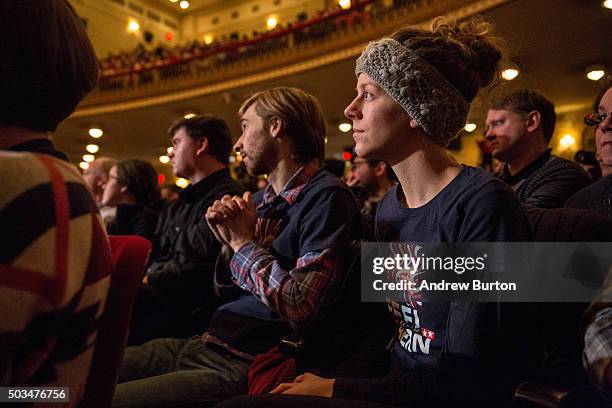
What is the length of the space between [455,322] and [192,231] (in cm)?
154

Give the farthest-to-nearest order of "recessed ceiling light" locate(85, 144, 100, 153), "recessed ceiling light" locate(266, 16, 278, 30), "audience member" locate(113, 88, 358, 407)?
"recessed ceiling light" locate(266, 16, 278, 30) < "recessed ceiling light" locate(85, 144, 100, 153) < "audience member" locate(113, 88, 358, 407)

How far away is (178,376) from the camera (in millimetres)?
1439

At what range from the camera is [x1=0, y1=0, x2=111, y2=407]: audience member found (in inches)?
21.3

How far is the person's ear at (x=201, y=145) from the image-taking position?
8.36 ft

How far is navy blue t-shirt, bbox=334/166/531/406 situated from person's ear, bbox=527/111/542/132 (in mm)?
1800

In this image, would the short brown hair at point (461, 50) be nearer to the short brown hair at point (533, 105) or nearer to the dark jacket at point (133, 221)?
the short brown hair at point (533, 105)

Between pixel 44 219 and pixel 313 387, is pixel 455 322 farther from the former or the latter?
pixel 44 219

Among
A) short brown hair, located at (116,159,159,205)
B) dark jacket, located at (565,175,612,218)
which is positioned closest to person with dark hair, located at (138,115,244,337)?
short brown hair, located at (116,159,159,205)

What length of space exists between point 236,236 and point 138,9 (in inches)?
718

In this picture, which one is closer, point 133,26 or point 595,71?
point 595,71

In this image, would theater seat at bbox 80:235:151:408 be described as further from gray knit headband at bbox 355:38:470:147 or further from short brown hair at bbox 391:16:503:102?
short brown hair at bbox 391:16:503:102

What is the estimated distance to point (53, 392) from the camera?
604 mm

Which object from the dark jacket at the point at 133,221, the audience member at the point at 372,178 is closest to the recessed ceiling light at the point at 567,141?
the audience member at the point at 372,178

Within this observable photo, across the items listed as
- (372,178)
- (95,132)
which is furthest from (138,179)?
(95,132)
